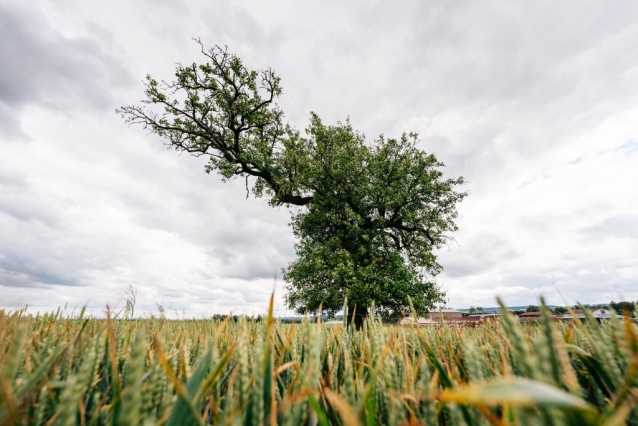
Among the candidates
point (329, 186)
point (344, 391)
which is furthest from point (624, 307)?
point (329, 186)

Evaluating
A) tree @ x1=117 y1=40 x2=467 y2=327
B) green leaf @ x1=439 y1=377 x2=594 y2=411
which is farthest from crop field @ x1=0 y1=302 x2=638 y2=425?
tree @ x1=117 y1=40 x2=467 y2=327

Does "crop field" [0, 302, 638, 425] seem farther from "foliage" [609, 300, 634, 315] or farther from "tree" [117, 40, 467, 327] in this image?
"tree" [117, 40, 467, 327]

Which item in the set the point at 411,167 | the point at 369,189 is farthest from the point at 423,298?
the point at 411,167

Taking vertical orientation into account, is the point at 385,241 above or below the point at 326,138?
below

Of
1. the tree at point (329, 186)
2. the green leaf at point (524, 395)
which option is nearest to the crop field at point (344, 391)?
the green leaf at point (524, 395)

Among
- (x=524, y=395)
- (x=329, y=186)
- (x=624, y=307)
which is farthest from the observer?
(x=329, y=186)

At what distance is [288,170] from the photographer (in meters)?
18.5

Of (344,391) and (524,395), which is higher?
(524,395)

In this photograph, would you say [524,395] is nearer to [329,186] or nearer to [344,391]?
[344,391]

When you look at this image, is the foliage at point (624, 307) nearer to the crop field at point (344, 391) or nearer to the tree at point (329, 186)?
the crop field at point (344, 391)

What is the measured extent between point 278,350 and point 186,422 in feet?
4.29

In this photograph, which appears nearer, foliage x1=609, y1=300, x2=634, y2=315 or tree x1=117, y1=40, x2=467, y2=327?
foliage x1=609, y1=300, x2=634, y2=315

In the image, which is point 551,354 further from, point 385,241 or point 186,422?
point 385,241

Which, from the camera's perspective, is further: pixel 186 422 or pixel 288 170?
pixel 288 170
